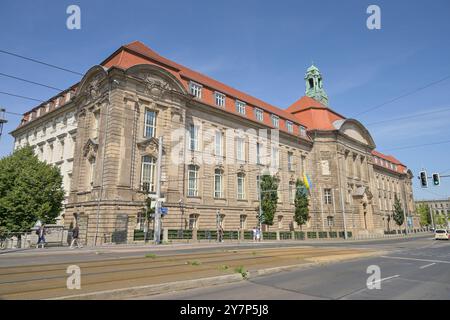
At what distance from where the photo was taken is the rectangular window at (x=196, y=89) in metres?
36.1

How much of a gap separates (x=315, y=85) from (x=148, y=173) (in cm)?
4696

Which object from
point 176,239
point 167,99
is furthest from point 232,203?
point 167,99

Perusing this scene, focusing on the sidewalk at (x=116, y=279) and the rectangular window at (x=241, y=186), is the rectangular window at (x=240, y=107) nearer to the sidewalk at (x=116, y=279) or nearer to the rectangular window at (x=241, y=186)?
the rectangular window at (x=241, y=186)

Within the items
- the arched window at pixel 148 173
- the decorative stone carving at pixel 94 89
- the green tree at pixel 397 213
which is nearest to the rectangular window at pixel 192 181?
the arched window at pixel 148 173

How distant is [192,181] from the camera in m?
34.1

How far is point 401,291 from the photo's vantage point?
817cm

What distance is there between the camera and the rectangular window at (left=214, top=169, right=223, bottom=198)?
1443 inches

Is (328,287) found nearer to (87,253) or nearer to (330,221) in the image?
(87,253)

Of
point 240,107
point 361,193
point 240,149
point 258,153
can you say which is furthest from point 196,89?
point 361,193

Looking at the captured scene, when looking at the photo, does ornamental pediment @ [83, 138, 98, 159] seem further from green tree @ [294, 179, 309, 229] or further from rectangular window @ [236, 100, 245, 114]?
green tree @ [294, 179, 309, 229]

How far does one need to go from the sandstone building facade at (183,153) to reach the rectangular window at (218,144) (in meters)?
0.12

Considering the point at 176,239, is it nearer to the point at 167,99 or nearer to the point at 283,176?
the point at 167,99

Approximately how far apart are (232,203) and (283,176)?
461 inches
